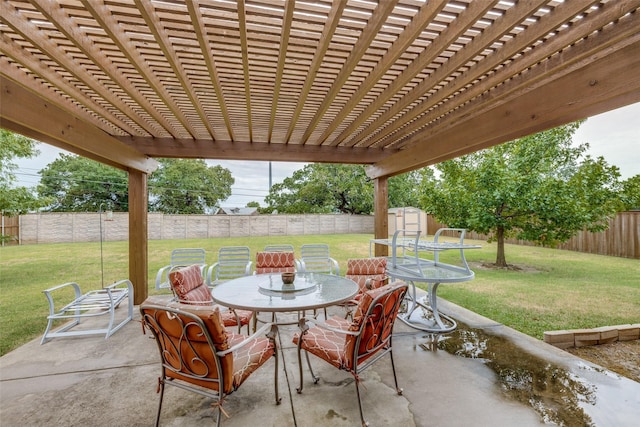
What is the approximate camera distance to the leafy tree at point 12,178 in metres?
5.58

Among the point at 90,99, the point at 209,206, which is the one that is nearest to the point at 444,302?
the point at 90,99

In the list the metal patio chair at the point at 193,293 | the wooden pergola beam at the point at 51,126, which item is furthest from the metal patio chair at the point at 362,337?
the wooden pergola beam at the point at 51,126

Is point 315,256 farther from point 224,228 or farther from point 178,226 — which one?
point 178,226

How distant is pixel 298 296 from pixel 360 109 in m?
2.11

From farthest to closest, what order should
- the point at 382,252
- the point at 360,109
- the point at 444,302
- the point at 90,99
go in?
the point at 382,252 → the point at 444,302 → the point at 360,109 → the point at 90,99

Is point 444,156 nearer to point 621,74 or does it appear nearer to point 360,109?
point 360,109

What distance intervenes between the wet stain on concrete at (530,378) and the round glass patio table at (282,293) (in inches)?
51.1

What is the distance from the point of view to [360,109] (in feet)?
10.5

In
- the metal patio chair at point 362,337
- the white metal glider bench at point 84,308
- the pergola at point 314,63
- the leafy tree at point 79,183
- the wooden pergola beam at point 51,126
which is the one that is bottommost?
the white metal glider bench at point 84,308

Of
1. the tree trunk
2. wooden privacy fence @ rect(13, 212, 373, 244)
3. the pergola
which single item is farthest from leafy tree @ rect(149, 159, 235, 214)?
the tree trunk

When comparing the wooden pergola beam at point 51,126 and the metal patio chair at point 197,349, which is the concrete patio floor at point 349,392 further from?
the wooden pergola beam at point 51,126

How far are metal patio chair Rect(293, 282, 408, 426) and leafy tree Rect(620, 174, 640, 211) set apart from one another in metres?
6.53

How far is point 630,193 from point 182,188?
2185 centimetres

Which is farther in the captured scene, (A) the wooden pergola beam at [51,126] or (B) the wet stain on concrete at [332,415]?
(A) the wooden pergola beam at [51,126]
